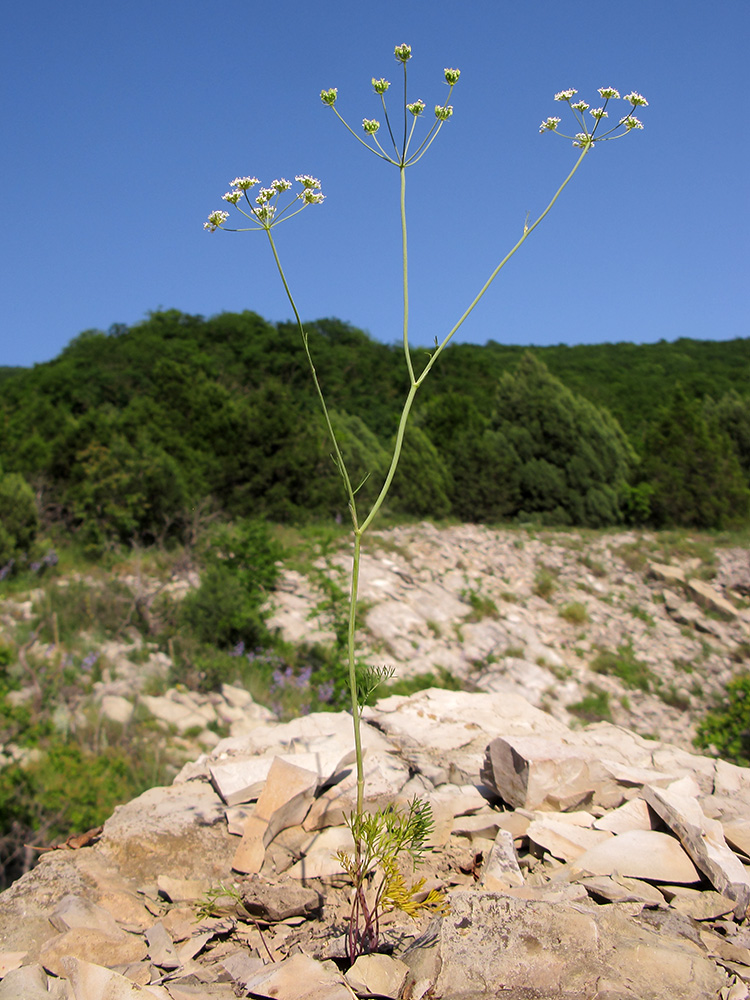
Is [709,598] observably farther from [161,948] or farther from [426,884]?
[161,948]

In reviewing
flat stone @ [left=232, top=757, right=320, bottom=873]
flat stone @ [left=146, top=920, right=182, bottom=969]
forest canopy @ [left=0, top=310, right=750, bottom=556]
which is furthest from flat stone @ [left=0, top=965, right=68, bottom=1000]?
forest canopy @ [left=0, top=310, right=750, bottom=556]

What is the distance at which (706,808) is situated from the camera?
2.65 metres

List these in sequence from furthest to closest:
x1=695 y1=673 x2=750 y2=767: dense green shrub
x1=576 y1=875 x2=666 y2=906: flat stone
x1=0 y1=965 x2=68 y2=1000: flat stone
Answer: x1=695 y1=673 x2=750 y2=767: dense green shrub < x1=576 y1=875 x2=666 y2=906: flat stone < x1=0 y1=965 x2=68 y2=1000: flat stone

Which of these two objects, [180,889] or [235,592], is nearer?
[180,889]

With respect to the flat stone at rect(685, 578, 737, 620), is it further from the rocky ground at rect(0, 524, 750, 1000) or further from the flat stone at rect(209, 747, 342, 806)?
the flat stone at rect(209, 747, 342, 806)

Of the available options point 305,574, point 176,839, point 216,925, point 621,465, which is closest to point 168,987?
point 216,925

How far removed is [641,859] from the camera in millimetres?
2125

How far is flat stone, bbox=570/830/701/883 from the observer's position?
207 cm

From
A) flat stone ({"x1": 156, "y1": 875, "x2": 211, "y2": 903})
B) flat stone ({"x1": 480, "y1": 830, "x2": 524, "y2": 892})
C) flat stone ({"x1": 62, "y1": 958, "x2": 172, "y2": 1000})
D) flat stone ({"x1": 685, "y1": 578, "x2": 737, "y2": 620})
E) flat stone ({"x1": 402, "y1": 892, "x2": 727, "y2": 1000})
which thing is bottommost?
flat stone ({"x1": 685, "y1": 578, "x2": 737, "y2": 620})

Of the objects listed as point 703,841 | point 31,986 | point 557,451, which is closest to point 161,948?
point 31,986

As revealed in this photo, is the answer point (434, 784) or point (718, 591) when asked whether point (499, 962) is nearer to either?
point (434, 784)

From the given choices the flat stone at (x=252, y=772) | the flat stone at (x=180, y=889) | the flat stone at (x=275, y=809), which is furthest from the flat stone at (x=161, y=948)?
the flat stone at (x=252, y=772)

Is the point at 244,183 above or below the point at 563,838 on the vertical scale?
above

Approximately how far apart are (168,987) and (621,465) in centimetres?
1958
